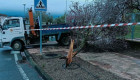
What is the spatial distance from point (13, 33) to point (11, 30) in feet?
0.80

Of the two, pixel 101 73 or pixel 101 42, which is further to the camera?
pixel 101 42

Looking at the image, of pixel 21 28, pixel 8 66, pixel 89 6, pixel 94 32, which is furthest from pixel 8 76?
pixel 21 28

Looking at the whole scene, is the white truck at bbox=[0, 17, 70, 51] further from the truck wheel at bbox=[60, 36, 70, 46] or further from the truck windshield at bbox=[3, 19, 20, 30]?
the truck wheel at bbox=[60, 36, 70, 46]

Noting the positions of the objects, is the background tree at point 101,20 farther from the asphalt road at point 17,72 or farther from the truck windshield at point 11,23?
the truck windshield at point 11,23

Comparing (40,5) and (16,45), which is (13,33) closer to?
(16,45)

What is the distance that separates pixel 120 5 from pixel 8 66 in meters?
6.49

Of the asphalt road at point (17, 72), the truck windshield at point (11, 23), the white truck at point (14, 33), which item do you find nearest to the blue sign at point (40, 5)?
the asphalt road at point (17, 72)

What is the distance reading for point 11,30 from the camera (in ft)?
34.2

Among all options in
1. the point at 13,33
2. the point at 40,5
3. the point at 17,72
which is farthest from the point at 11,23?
the point at 17,72

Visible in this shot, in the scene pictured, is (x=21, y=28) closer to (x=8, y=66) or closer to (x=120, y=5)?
(x=8, y=66)

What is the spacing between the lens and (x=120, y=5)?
8266 millimetres

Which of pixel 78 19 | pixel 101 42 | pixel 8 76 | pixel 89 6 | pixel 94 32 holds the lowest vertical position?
pixel 8 76

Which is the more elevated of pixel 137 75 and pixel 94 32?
pixel 94 32

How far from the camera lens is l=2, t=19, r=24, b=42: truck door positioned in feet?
34.0
